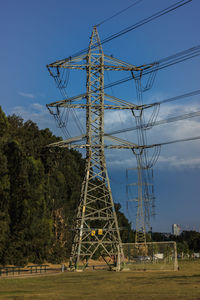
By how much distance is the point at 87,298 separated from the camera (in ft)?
55.1

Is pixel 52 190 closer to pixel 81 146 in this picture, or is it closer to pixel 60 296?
pixel 81 146

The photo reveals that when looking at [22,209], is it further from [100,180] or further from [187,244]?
[187,244]

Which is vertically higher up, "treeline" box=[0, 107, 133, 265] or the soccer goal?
"treeline" box=[0, 107, 133, 265]

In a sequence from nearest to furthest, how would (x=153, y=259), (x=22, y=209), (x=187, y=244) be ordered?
(x=153, y=259)
(x=22, y=209)
(x=187, y=244)

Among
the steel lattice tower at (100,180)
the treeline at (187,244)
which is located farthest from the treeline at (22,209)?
the treeline at (187,244)

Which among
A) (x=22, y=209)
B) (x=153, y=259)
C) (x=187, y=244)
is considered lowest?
(x=187, y=244)

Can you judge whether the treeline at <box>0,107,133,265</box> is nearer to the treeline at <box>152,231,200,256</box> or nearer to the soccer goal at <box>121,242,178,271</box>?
the soccer goal at <box>121,242,178,271</box>

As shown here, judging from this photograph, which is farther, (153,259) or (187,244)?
(187,244)

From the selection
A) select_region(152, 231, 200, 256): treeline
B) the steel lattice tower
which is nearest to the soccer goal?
the steel lattice tower

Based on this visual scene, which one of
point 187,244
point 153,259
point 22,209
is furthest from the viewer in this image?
point 187,244

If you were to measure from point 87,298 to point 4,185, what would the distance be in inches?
1190

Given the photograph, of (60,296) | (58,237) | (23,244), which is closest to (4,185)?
(23,244)

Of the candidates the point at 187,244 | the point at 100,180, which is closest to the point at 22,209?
the point at 100,180

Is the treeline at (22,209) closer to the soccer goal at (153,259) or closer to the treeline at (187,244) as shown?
the soccer goal at (153,259)
